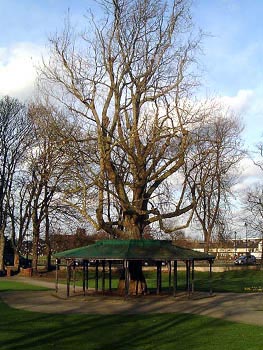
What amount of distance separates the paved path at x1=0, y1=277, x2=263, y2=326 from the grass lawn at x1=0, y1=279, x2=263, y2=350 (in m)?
1.56

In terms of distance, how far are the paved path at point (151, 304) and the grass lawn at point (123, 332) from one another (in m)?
1.56

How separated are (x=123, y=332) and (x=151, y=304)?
28.8 feet

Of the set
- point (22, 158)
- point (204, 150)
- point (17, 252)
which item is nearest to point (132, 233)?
point (204, 150)

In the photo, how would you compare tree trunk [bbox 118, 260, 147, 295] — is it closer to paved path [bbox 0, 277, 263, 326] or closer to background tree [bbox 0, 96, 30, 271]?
paved path [bbox 0, 277, 263, 326]

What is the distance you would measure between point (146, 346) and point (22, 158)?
127 ft

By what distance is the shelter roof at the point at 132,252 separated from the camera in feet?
87.7

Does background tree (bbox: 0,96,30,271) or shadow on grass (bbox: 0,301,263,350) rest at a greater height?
background tree (bbox: 0,96,30,271)

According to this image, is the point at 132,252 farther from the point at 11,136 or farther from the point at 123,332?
the point at 11,136

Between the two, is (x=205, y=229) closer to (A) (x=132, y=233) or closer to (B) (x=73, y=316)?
(A) (x=132, y=233)

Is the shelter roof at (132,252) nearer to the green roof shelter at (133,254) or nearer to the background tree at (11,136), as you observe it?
the green roof shelter at (133,254)

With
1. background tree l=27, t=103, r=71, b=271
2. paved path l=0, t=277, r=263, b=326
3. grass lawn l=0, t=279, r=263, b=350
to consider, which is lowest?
paved path l=0, t=277, r=263, b=326

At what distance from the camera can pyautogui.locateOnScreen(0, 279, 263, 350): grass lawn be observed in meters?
14.4

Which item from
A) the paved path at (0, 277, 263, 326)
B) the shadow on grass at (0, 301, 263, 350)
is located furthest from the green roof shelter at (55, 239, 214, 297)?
the shadow on grass at (0, 301, 263, 350)

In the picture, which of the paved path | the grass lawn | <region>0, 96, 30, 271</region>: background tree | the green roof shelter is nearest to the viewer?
the grass lawn
